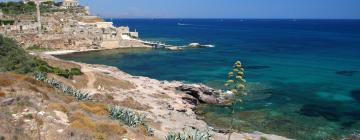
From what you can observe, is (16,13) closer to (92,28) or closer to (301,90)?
(92,28)

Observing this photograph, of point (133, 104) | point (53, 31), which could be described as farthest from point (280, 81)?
point (53, 31)

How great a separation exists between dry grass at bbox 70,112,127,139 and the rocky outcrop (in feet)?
77.9

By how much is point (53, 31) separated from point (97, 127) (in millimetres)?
84082

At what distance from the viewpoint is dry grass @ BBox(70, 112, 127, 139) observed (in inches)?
725

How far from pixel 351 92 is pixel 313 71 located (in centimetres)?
1629

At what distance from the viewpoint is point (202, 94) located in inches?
1731

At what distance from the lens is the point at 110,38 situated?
103625 millimetres

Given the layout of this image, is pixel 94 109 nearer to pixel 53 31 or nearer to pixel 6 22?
pixel 53 31

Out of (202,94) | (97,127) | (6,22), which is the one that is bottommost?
(202,94)

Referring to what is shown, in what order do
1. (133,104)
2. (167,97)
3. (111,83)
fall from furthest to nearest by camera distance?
(111,83), (167,97), (133,104)

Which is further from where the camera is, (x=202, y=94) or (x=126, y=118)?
(x=202, y=94)

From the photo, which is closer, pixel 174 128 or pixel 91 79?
pixel 174 128

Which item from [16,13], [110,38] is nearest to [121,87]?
[110,38]

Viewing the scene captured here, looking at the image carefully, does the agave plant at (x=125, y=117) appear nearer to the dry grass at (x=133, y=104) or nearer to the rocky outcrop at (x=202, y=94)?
the dry grass at (x=133, y=104)
